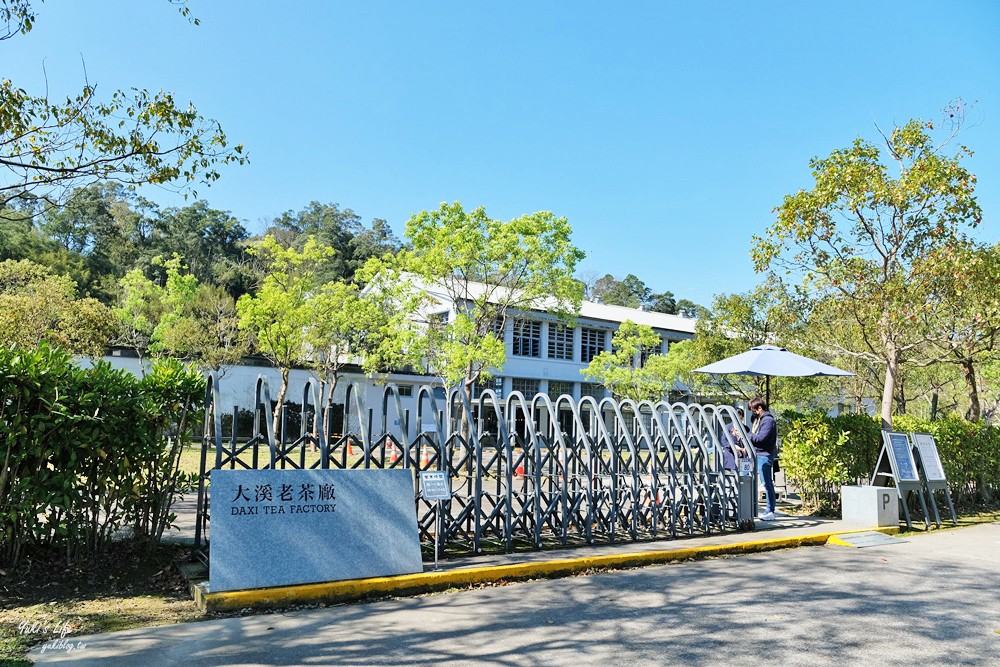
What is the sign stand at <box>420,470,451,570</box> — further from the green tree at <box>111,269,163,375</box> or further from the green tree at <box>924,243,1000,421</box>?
the green tree at <box>111,269,163,375</box>

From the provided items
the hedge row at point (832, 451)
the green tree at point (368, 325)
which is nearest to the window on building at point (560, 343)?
the green tree at point (368, 325)

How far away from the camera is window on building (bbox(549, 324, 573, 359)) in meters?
41.5

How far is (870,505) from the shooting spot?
11148mm

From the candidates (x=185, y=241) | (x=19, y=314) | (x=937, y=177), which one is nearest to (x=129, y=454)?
(x=937, y=177)

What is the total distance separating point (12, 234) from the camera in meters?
41.3

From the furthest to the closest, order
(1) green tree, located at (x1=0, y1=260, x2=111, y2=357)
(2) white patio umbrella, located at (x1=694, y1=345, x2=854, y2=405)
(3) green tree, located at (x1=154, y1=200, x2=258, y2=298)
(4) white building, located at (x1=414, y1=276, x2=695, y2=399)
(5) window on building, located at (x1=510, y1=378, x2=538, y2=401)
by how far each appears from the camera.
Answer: (3) green tree, located at (x1=154, y1=200, x2=258, y2=298) → (5) window on building, located at (x1=510, y1=378, x2=538, y2=401) → (4) white building, located at (x1=414, y1=276, x2=695, y2=399) → (1) green tree, located at (x1=0, y1=260, x2=111, y2=357) → (2) white patio umbrella, located at (x1=694, y1=345, x2=854, y2=405)

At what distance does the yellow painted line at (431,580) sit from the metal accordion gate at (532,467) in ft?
1.69

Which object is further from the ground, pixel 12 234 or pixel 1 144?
pixel 12 234

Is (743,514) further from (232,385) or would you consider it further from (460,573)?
(232,385)

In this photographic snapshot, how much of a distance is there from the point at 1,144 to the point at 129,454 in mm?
3360

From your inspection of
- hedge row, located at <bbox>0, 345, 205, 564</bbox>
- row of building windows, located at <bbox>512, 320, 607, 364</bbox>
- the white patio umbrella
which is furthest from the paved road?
row of building windows, located at <bbox>512, 320, 607, 364</bbox>

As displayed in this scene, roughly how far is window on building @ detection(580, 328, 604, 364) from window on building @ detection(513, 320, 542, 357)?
2972 millimetres

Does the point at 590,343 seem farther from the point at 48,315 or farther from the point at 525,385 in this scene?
the point at 48,315

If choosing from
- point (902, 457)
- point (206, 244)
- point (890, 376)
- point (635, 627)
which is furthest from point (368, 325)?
point (206, 244)
